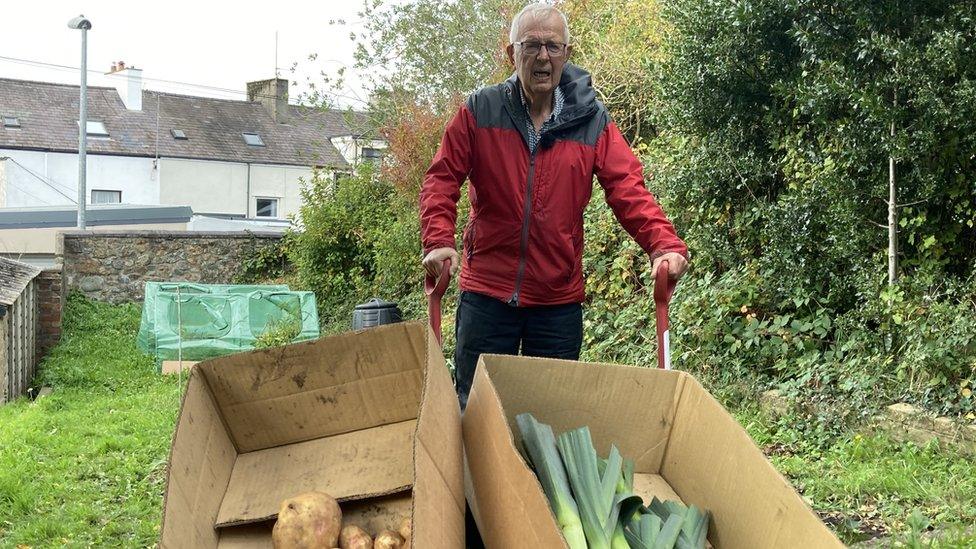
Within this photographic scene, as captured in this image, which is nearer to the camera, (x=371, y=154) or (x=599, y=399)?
(x=599, y=399)

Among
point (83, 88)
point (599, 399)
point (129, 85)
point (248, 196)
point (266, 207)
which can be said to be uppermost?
point (129, 85)

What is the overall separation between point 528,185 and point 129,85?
35.3 metres

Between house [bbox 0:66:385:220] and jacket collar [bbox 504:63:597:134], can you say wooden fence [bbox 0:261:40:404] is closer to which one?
jacket collar [bbox 504:63:597:134]

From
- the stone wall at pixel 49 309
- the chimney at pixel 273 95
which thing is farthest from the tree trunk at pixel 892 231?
the chimney at pixel 273 95

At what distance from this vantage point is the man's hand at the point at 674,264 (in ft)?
8.62

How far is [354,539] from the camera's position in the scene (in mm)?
2051

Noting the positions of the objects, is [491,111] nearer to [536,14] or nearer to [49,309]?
[536,14]

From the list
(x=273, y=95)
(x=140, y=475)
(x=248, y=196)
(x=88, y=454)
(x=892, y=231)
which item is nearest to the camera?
(x=892, y=231)

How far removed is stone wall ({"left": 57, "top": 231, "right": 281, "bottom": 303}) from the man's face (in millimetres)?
14285

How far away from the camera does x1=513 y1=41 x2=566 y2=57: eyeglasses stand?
2822 millimetres

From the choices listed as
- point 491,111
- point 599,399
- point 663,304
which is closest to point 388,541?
point 599,399

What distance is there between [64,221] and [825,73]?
24797mm

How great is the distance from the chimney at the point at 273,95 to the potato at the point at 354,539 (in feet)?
118

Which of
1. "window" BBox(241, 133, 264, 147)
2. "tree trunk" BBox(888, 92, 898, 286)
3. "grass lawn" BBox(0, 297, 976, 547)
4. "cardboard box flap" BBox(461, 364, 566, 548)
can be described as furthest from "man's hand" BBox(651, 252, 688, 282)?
"window" BBox(241, 133, 264, 147)
